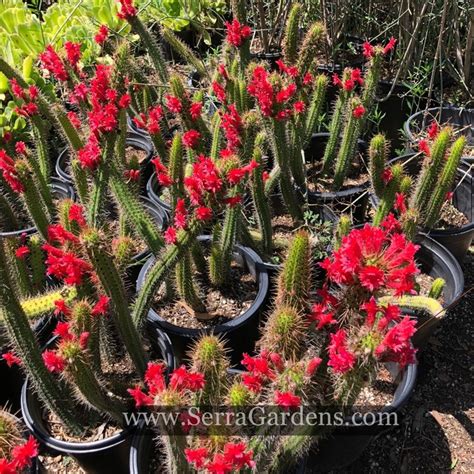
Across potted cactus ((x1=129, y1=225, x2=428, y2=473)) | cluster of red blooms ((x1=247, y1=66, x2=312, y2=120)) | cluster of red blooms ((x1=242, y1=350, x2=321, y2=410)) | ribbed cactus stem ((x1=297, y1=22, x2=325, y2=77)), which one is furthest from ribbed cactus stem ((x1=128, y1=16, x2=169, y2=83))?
cluster of red blooms ((x1=242, y1=350, x2=321, y2=410))

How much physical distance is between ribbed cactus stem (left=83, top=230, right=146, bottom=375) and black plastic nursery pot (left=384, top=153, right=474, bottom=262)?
1520mm

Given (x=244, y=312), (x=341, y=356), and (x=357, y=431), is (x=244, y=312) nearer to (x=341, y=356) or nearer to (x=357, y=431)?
(x=357, y=431)

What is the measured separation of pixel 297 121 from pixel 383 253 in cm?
149

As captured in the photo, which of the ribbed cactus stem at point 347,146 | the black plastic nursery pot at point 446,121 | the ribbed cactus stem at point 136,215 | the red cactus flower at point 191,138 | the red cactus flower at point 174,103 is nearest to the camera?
the ribbed cactus stem at point 136,215

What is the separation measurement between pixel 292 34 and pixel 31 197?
1.65 metres

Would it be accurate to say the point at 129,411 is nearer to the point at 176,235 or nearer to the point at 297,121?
the point at 176,235

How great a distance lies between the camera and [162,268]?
181 cm

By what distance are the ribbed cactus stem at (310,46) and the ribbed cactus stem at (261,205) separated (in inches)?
29.3

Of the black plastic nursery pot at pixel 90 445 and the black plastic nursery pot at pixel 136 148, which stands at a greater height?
the black plastic nursery pot at pixel 136 148

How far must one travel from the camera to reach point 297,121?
2607mm

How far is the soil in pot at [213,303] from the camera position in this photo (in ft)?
7.42

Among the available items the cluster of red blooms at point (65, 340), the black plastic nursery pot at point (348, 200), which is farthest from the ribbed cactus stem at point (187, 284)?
the black plastic nursery pot at point (348, 200)

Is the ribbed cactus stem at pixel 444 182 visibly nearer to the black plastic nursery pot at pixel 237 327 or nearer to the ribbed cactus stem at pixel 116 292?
the black plastic nursery pot at pixel 237 327

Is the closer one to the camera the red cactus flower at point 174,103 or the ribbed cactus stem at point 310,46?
the red cactus flower at point 174,103
